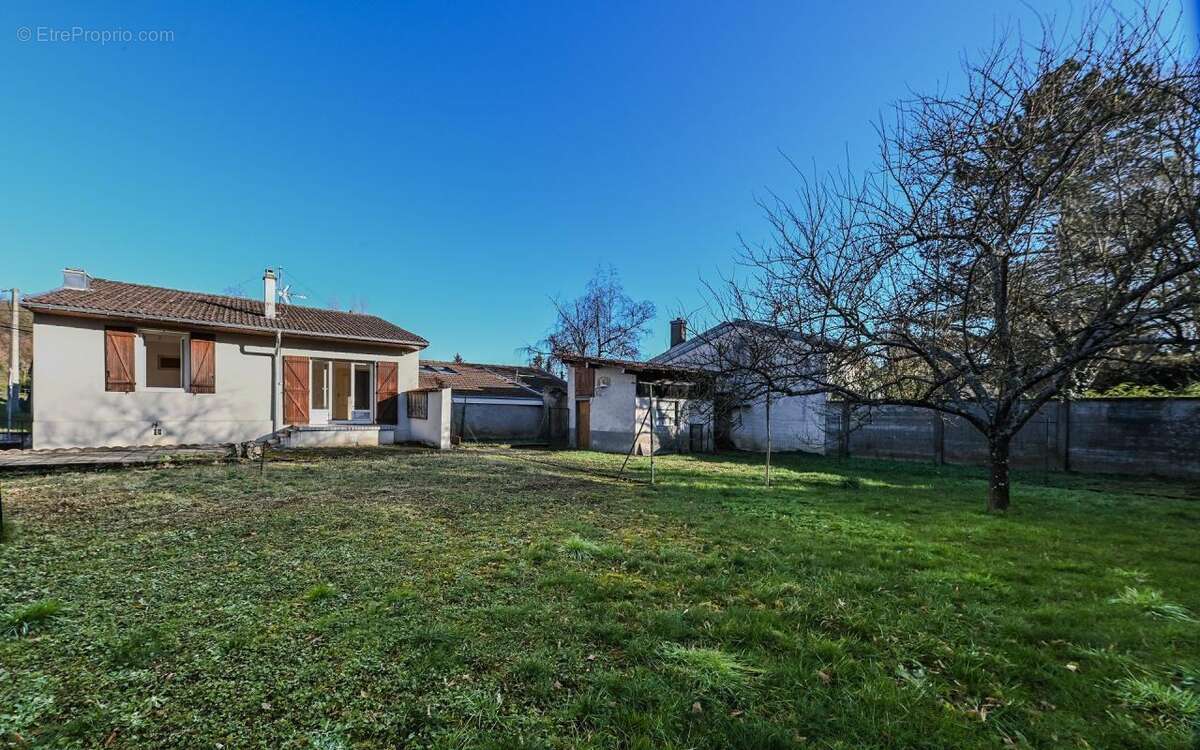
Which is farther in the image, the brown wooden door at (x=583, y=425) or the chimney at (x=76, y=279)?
the brown wooden door at (x=583, y=425)

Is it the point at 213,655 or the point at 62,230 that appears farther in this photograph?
the point at 62,230

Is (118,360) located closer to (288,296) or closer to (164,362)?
(164,362)

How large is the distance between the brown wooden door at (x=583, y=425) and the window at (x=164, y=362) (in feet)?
37.3

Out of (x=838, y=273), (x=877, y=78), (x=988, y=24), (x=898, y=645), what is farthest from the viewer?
(x=838, y=273)

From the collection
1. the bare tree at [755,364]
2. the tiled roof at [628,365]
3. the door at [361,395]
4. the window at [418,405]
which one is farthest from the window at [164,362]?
the bare tree at [755,364]

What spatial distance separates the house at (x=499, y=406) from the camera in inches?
706

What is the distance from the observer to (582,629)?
277 cm

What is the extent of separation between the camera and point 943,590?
3.51 metres

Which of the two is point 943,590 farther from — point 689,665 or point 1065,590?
point 689,665

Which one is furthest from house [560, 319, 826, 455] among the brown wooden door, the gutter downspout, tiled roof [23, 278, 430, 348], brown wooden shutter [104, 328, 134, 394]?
brown wooden shutter [104, 328, 134, 394]

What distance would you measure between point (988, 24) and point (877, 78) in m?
1.15

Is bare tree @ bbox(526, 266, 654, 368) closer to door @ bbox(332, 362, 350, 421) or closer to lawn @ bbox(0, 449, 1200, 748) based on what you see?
door @ bbox(332, 362, 350, 421)

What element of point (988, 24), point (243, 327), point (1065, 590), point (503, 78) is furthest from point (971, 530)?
point (243, 327)

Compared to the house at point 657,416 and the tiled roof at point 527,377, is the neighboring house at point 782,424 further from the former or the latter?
the tiled roof at point 527,377
